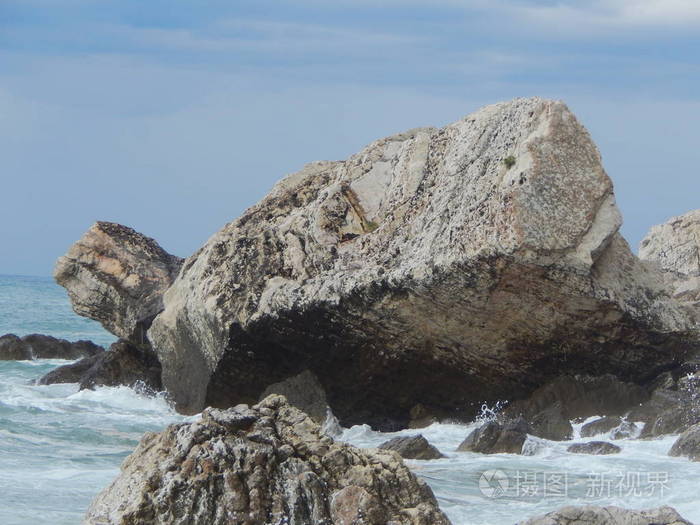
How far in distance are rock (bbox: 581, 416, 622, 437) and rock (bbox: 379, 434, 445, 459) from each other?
2.18m

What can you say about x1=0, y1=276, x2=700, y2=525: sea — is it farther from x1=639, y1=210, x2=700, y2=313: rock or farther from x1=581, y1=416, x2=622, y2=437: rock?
x1=639, y1=210, x2=700, y2=313: rock

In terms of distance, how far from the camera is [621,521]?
678cm

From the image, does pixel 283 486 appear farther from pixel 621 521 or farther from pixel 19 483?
pixel 19 483

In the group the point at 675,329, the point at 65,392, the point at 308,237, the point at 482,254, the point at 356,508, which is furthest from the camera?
the point at 65,392

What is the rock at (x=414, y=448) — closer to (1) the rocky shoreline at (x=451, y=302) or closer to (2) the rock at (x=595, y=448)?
(1) the rocky shoreline at (x=451, y=302)

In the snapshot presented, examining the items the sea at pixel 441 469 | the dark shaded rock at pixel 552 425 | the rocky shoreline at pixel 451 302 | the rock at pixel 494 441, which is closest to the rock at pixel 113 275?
the sea at pixel 441 469

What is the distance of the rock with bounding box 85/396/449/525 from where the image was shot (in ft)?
22.1

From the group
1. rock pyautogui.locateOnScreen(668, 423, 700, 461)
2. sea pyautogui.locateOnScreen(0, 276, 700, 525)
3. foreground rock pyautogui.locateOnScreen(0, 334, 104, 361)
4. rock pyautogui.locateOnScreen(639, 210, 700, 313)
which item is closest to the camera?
sea pyautogui.locateOnScreen(0, 276, 700, 525)

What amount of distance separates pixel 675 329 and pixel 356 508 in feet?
26.5

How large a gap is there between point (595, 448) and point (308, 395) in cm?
424

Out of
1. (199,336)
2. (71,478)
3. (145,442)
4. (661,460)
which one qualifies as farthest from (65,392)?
(145,442)

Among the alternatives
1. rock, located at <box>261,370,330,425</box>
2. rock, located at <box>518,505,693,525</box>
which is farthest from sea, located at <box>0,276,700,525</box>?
rock, located at <box>518,505,693,525</box>

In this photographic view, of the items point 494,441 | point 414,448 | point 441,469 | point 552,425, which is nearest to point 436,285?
point 494,441

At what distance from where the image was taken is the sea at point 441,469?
381 inches
